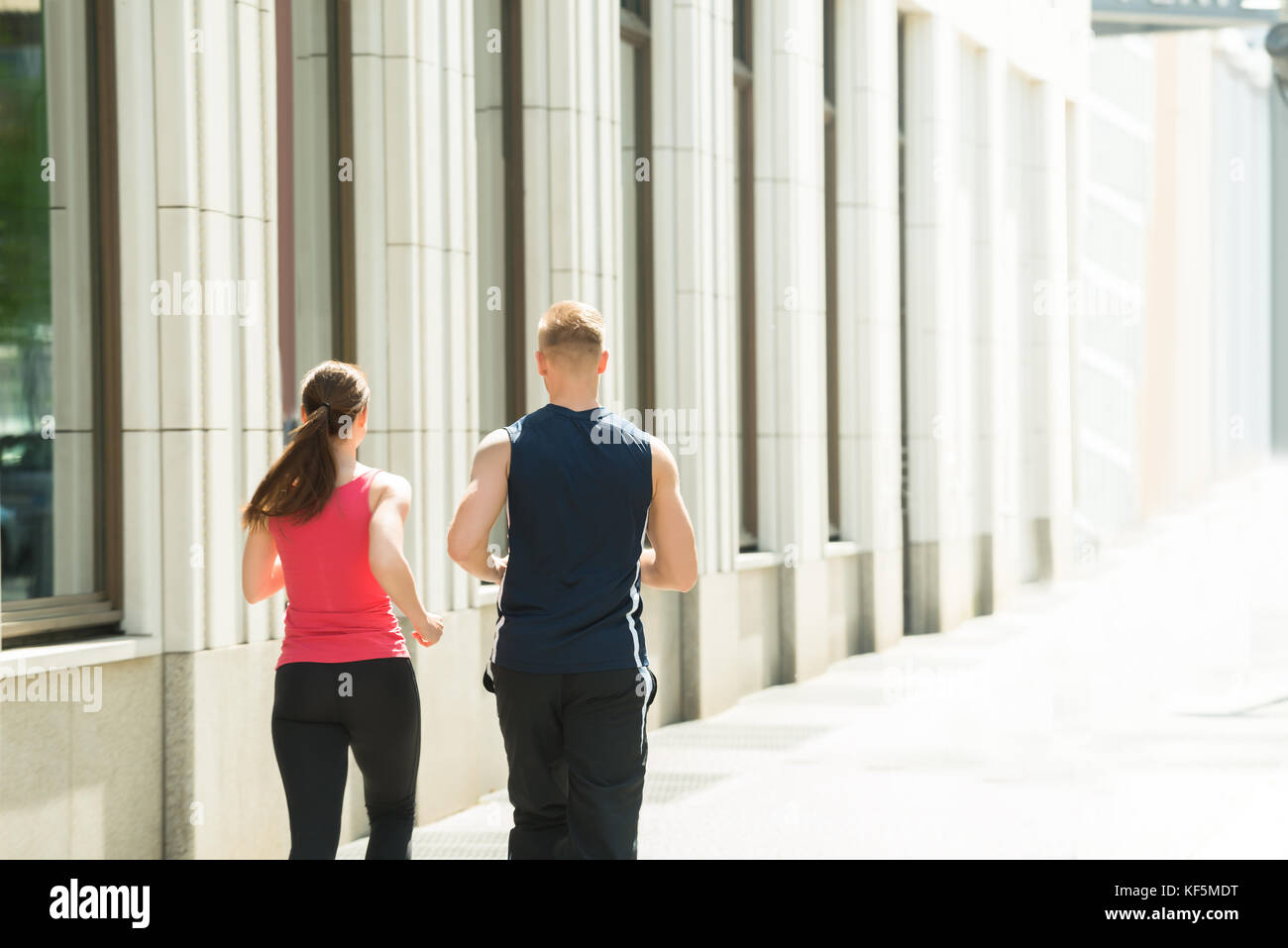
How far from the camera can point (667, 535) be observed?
5.07m

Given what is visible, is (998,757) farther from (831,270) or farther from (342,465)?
(831,270)

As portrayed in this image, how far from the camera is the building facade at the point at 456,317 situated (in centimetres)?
750

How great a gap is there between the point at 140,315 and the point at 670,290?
6115 millimetres

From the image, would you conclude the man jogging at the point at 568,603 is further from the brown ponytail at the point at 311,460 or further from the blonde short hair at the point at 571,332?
the brown ponytail at the point at 311,460

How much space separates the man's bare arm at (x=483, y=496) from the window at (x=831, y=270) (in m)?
12.4

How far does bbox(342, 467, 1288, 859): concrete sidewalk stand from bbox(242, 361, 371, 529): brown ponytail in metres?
3.52

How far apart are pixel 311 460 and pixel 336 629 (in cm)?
48

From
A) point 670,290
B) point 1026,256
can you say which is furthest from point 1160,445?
point 670,290

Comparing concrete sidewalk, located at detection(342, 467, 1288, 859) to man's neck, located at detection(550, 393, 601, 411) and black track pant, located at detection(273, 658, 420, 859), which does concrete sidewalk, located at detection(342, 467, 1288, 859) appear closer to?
black track pant, located at detection(273, 658, 420, 859)

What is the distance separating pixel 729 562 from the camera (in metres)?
13.8

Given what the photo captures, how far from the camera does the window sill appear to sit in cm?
675
